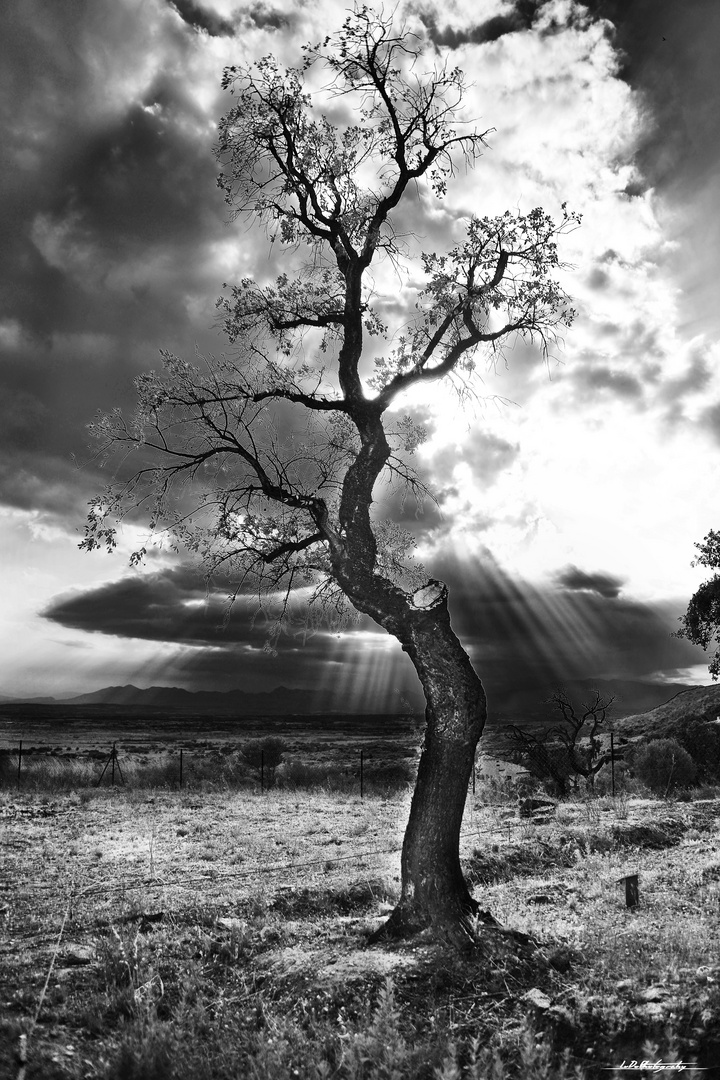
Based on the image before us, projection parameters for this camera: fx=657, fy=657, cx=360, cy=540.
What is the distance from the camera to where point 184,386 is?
984cm

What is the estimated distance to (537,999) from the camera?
19.4 feet

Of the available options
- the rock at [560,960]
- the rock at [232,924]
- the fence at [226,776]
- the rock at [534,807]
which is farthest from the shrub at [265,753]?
the rock at [560,960]

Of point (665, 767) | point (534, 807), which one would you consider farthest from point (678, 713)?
point (534, 807)

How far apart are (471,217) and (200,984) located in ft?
34.3

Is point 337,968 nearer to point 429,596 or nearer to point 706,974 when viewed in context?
point 706,974

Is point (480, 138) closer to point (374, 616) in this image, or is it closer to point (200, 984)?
point (374, 616)

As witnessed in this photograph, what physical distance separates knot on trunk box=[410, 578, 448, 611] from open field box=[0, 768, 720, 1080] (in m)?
3.84

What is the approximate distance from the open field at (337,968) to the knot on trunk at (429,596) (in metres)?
3.84

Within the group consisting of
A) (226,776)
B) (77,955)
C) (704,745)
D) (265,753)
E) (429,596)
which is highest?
(429,596)

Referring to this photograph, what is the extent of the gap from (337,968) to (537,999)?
195 centimetres

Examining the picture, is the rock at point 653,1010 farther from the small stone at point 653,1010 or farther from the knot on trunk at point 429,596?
the knot on trunk at point 429,596

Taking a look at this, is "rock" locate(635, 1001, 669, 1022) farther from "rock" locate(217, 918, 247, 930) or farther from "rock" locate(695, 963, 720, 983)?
"rock" locate(217, 918, 247, 930)

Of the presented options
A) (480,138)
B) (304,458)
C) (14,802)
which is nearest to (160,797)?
(14,802)

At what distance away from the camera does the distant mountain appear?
51.5 meters
